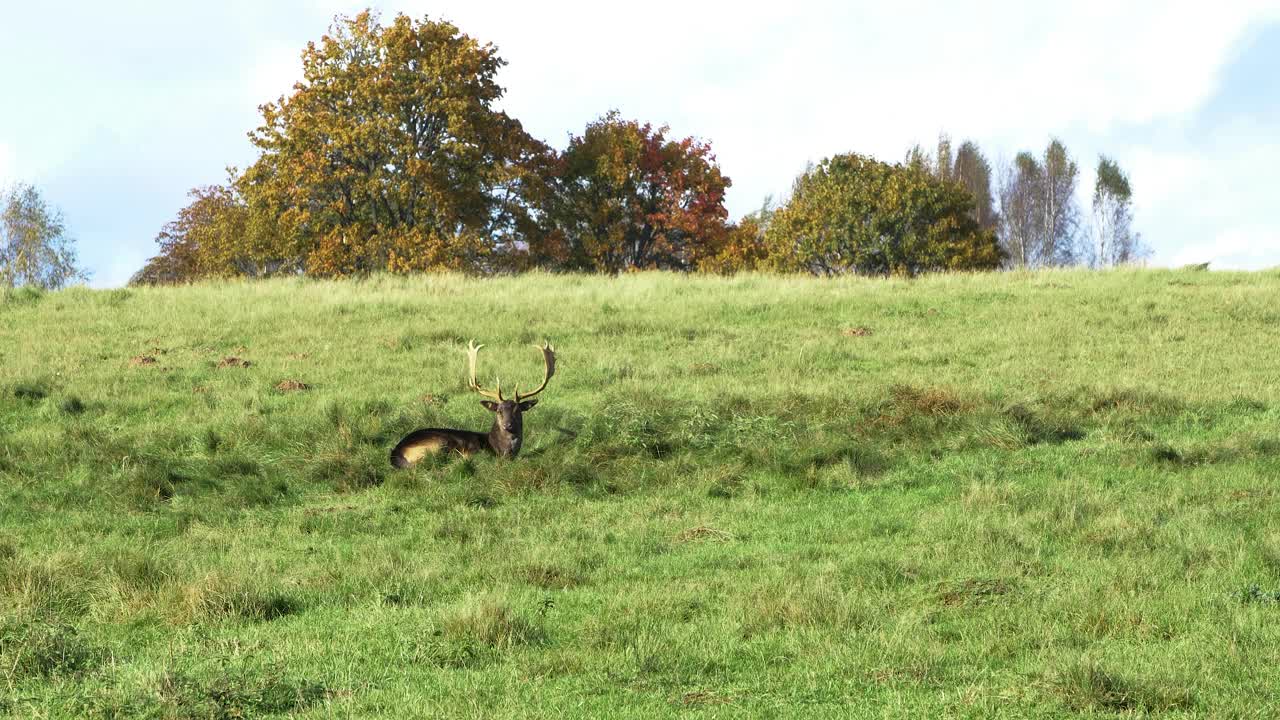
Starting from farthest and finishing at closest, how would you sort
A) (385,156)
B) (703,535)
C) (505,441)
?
(385,156), (505,441), (703,535)

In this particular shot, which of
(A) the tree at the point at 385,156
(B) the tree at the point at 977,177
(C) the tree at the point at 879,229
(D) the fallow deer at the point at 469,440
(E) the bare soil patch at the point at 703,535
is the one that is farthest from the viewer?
(B) the tree at the point at 977,177

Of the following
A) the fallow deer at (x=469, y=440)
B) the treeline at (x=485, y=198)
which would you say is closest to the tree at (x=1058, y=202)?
the treeline at (x=485, y=198)

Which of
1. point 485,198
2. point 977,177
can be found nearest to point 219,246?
point 485,198

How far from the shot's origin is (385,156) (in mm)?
40344

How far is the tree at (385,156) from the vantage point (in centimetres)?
3991

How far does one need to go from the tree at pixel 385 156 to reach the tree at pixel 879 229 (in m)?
12.3

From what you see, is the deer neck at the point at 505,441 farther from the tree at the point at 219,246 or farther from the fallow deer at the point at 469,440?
the tree at the point at 219,246

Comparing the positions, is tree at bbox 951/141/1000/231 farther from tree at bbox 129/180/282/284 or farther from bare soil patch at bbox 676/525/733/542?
bare soil patch at bbox 676/525/733/542

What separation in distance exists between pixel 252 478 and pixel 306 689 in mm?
8319

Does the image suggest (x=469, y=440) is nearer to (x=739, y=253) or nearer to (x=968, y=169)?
(x=739, y=253)

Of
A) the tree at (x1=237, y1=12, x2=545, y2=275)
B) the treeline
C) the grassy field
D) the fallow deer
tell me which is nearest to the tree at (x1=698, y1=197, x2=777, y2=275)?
the treeline

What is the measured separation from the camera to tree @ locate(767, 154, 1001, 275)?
47312 millimetres

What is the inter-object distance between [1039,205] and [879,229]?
35830 millimetres

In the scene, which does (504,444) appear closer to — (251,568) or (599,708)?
(251,568)
